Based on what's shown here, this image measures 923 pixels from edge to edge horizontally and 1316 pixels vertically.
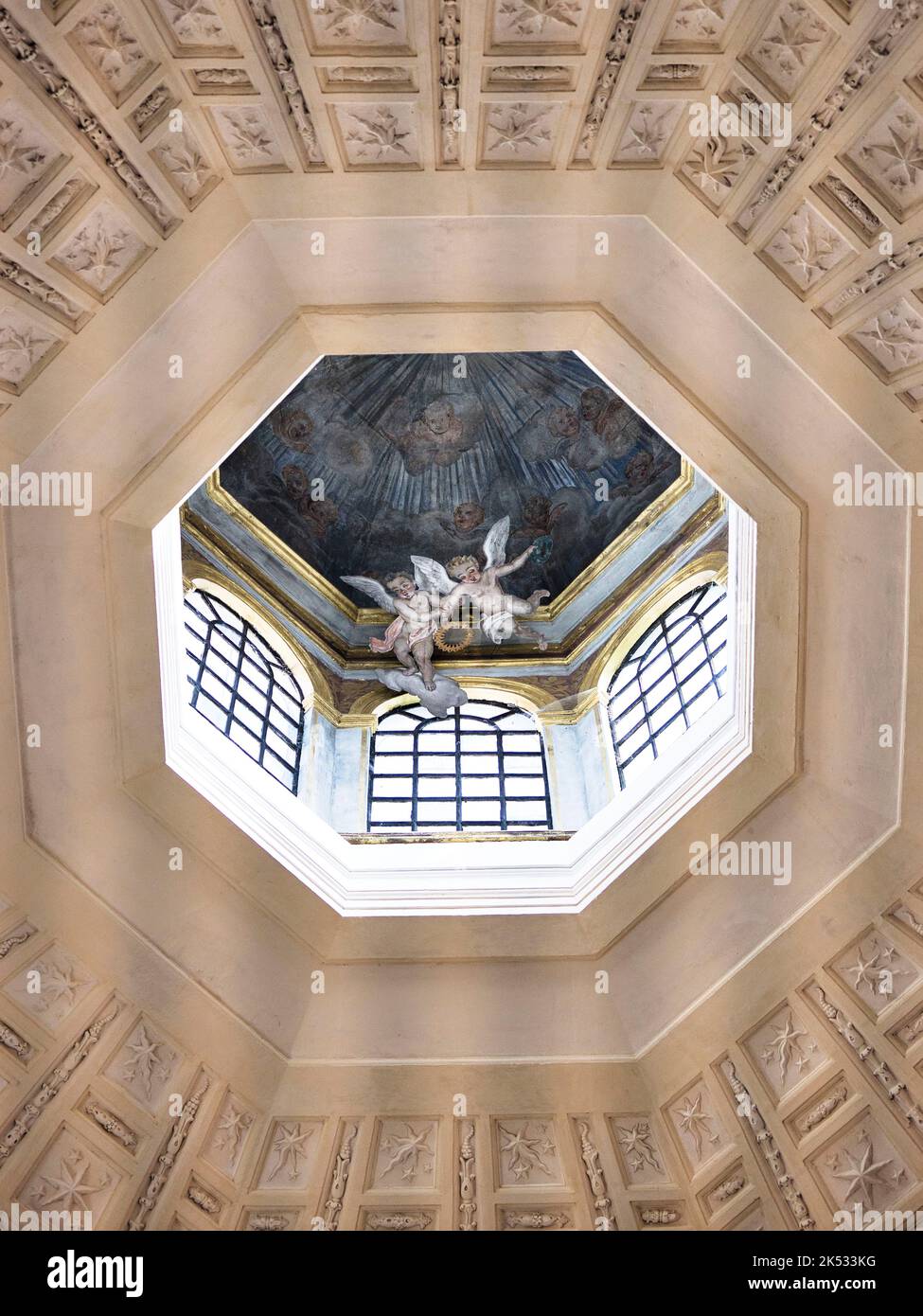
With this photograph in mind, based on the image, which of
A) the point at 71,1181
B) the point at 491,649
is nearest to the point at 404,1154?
the point at 71,1181

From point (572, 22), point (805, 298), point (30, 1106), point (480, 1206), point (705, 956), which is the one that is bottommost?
point (480, 1206)

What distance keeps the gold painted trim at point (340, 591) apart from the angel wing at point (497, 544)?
0.93m

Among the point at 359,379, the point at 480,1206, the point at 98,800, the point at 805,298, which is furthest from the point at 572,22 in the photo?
the point at 359,379

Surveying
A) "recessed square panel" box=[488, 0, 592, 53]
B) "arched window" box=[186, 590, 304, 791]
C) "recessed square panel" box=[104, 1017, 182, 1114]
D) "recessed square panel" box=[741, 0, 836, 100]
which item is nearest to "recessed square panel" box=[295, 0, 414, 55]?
"recessed square panel" box=[488, 0, 592, 53]

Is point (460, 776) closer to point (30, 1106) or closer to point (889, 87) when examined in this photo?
point (30, 1106)

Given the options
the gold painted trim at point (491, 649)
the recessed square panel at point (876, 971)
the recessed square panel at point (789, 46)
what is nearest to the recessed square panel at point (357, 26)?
the recessed square panel at point (789, 46)

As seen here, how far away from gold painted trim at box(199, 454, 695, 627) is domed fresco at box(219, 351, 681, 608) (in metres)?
0.21

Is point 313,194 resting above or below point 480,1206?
above

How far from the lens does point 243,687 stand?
53.4ft

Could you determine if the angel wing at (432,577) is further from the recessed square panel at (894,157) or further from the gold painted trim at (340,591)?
the recessed square panel at (894,157)

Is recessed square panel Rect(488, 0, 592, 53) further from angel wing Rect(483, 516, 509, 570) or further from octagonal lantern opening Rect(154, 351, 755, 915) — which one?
angel wing Rect(483, 516, 509, 570)

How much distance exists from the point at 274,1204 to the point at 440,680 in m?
7.65
